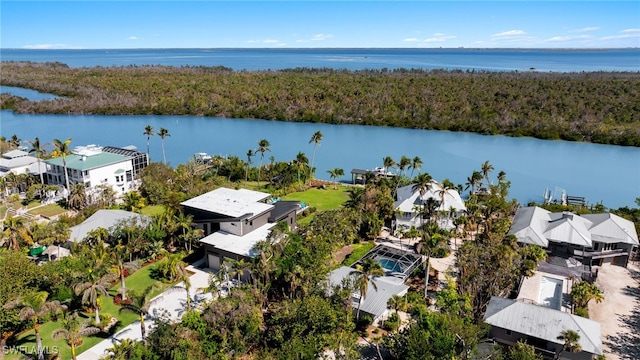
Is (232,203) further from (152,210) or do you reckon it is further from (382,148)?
(382,148)

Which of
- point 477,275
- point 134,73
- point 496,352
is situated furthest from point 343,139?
point 134,73

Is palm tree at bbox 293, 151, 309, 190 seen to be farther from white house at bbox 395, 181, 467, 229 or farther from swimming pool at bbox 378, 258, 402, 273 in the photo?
swimming pool at bbox 378, 258, 402, 273

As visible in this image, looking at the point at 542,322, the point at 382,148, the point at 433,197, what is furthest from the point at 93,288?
the point at 382,148

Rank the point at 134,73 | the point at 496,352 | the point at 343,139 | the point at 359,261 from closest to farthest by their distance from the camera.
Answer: the point at 496,352, the point at 359,261, the point at 343,139, the point at 134,73

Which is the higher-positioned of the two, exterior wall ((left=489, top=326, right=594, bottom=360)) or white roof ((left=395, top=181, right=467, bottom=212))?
white roof ((left=395, top=181, right=467, bottom=212))

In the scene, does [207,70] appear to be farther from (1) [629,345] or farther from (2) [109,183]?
(1) [629,345]

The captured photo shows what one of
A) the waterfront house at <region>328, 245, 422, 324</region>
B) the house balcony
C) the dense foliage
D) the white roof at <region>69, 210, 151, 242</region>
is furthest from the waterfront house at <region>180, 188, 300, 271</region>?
the dense foliage

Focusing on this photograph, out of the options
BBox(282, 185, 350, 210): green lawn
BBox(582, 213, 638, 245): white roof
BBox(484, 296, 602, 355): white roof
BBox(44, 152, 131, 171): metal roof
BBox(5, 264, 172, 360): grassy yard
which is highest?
BBox(44, 152, 131, 171): metal roof
